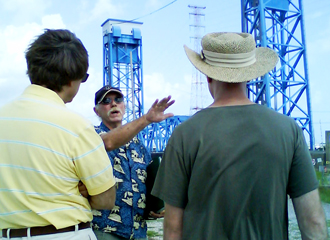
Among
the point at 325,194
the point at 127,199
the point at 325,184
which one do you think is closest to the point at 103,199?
the point at 127,199

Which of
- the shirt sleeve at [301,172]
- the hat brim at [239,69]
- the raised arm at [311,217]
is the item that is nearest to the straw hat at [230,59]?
the hat brim at [239,69]

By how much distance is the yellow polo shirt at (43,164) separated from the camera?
5.08 ft

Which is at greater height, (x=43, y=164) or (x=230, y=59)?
(x=230, y=59)

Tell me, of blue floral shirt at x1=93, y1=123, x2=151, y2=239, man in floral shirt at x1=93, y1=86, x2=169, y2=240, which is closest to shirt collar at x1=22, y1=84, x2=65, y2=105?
man in floral shirt at x1=93, y1=86, x2=169, y2=240

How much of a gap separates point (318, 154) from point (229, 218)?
8583mm

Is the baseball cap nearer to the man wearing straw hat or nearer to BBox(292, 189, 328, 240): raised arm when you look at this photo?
the man wearing straw hat

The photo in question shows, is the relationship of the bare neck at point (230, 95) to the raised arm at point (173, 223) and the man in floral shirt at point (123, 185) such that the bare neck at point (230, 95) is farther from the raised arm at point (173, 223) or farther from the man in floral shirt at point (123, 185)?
the man in floral shirt at point (123, 185)

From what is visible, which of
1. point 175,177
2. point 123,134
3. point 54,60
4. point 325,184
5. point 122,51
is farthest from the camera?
point 122,51

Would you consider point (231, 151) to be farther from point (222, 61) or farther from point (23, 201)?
point (23, 201)

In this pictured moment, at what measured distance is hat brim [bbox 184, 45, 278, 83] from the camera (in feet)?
5.17

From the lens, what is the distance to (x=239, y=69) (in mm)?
1615

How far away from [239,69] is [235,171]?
44 cm

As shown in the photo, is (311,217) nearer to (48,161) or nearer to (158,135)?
(48,161)

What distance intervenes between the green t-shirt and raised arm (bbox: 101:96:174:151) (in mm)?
688
